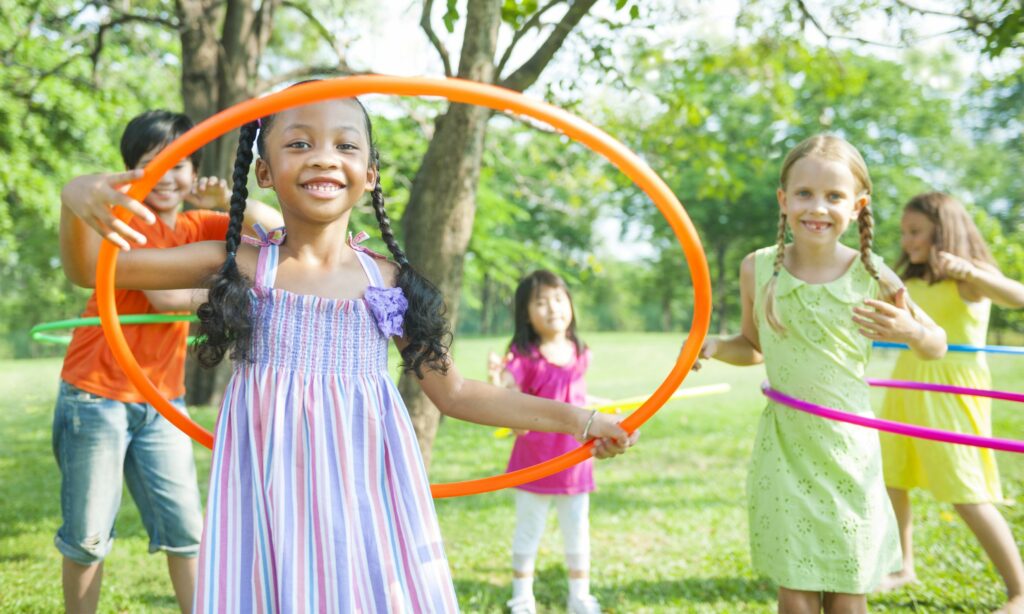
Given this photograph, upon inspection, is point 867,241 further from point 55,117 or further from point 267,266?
point 55,117

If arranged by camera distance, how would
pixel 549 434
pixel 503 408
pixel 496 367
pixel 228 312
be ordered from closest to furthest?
pixel 228 312
pixel 503 408
pixel 549 434
pixel 496 367

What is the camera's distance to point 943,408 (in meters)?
4.64

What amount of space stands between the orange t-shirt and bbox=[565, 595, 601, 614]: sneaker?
2.12m

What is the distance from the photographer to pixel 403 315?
2.42 metres

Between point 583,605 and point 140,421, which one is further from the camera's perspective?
point 583,605

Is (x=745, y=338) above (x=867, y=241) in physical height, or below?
below

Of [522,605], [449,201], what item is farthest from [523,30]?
[522,605]

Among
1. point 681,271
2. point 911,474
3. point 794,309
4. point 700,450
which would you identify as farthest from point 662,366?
point 681,271

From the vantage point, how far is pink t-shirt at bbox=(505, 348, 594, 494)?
4.29 metres

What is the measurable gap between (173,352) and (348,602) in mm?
1897

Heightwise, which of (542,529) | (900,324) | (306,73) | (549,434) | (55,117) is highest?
(55,117)

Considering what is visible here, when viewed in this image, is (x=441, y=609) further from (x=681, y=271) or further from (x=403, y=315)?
(x=681, y=271)

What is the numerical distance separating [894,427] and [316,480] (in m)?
1.89

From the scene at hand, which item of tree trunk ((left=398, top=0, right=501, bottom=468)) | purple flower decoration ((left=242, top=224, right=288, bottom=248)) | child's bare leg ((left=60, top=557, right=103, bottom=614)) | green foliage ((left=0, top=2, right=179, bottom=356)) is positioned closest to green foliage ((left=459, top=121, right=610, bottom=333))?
tree trunk ((left=398, top=0, right=501, bottom=468))
